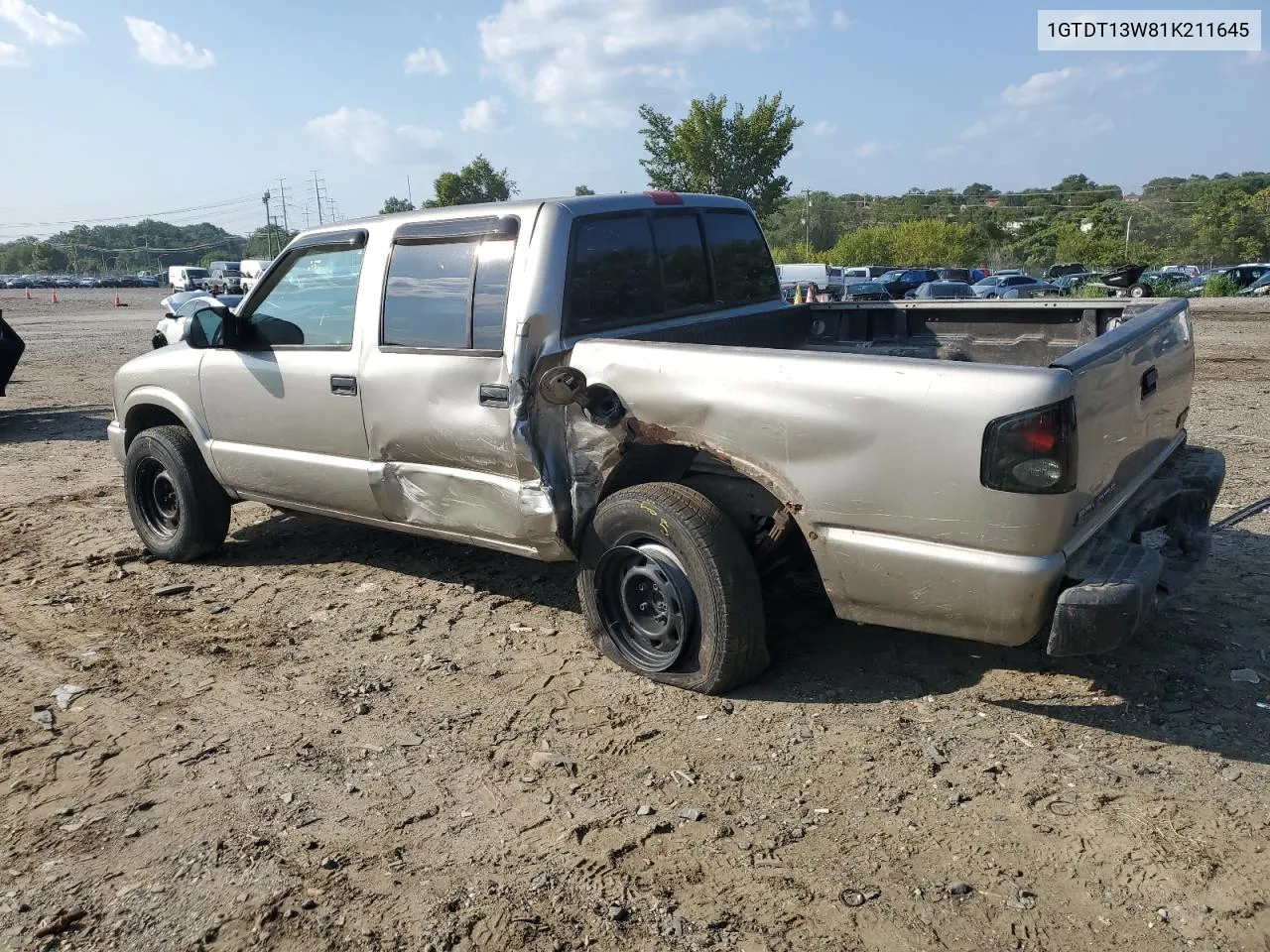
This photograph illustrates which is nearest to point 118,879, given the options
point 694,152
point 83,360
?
point 83,360

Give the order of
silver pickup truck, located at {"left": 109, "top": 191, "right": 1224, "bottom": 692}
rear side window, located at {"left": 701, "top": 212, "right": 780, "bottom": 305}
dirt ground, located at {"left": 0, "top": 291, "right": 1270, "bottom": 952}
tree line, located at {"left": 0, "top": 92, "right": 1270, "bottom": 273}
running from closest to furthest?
dirt ground, located at {"left": 0, "top": 291, "right": 1270, "bottom": 952} → silver pickup truck, located at {"left": 109, "top": 191, "right": 1224, "bottom": 692} → rear side window, located at {"left": 701, "top": 212, "right": 780, "bottom": 305} → tree line, located at {"left": 0, "top": 92, "right": 1270, "bottom": 273}

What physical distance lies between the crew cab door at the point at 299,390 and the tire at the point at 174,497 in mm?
258

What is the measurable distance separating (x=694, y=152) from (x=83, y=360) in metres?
29.2

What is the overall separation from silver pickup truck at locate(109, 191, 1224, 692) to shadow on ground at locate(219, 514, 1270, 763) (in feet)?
1.37

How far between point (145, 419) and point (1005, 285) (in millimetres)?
32354

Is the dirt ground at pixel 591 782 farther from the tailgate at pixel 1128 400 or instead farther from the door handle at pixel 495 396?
the door handle at pixel 495 396

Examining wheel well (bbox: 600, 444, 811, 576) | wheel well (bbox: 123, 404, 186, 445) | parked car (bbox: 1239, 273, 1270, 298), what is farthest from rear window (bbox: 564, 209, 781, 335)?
parked car (bbox: 1239, 273, 1270, 298)

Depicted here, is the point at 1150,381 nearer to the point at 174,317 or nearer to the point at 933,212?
the point at 174,317

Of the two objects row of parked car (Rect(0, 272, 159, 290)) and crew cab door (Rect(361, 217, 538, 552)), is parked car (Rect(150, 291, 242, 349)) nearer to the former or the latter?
crew cab door (Rect(361, 217, 538, 552))

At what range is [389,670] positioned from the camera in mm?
4395

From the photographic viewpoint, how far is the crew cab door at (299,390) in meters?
4.96

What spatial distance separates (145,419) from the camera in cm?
624

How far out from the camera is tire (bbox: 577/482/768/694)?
3766mm

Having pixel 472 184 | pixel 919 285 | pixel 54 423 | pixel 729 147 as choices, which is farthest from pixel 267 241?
pixel 54 423
